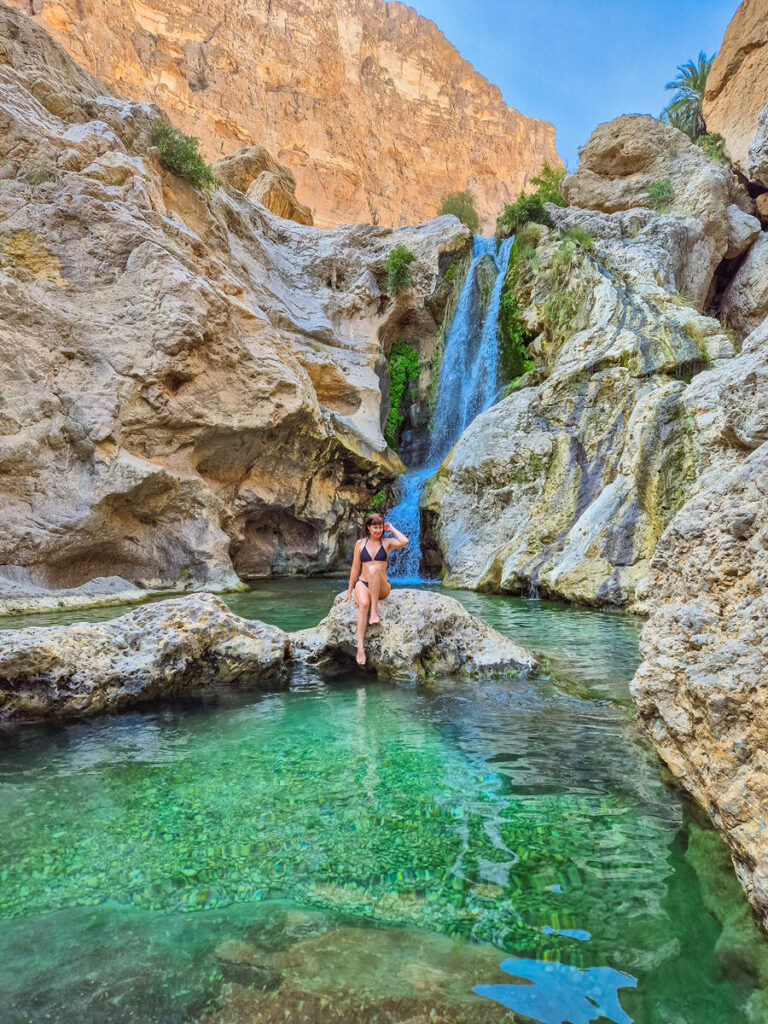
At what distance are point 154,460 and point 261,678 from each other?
25.2 feet

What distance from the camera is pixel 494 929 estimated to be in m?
1.90

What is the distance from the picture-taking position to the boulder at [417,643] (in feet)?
16.8

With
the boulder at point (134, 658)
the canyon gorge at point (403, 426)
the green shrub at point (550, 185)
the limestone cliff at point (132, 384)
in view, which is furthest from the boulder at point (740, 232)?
the boulder at point (134, 658)

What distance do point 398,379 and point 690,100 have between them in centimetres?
1761

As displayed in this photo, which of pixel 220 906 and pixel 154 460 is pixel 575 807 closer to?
pixel 220 906

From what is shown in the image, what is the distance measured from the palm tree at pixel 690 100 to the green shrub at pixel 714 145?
3283 millimetres

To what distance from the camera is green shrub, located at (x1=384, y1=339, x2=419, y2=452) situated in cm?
1928

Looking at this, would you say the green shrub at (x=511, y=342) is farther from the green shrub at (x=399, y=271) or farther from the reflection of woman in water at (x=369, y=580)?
the reflection of woman in water at (x=369, y=580)

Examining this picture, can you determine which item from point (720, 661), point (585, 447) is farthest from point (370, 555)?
point (585, 447)

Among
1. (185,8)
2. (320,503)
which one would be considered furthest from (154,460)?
(185,8)

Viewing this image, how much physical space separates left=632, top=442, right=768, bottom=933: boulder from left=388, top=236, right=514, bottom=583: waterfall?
11.5 m

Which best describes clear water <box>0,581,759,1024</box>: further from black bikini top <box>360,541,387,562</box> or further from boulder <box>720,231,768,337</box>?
boulder <box>720,231,768,337</box>

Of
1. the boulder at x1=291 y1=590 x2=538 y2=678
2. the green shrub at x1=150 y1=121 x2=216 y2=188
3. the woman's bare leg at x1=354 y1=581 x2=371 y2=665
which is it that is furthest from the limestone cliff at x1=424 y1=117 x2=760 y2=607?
the green shrub at x1=150 y1=121 x2=216 y2=188

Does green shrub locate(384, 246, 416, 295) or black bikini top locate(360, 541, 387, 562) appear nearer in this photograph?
black bikini top locate(360, 541, 387, 562)
